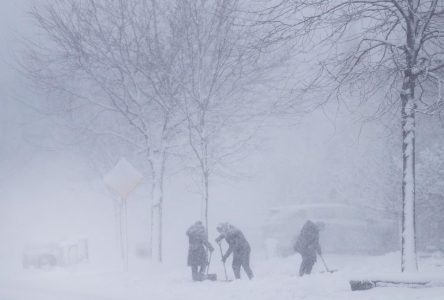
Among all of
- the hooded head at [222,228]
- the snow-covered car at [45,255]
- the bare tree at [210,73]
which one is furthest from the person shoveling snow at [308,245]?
the snow-covered car at [45,255]

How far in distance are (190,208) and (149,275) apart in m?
27.1

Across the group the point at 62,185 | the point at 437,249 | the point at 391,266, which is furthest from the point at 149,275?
the point at 62,185

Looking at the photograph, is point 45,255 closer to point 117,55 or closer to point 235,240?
point 117,55

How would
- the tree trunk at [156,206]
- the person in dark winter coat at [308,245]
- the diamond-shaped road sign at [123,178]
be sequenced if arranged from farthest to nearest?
the tree trunk at [156,206] < the diamond-shaped road sign at [123,178] < the person in dark winter coat at [308,245]

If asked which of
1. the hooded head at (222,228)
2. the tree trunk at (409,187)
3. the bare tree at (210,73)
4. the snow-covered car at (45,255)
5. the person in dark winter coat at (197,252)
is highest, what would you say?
the bare tree at (210,73)

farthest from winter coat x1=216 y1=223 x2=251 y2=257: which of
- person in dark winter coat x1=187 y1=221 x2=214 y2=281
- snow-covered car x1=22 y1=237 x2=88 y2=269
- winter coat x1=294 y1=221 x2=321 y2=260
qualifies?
snow-covered car x1=22 y1=237 x2=88 y2=269

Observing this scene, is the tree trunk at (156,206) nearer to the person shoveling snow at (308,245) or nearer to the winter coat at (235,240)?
the winter coat at (235,240)

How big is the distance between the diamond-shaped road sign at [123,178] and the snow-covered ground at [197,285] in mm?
2098

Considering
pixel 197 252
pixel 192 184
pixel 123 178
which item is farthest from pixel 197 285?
pixel 192 184

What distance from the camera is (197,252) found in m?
13.0

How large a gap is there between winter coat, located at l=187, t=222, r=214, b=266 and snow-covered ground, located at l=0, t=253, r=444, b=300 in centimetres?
58

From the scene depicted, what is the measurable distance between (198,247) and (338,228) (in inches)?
304

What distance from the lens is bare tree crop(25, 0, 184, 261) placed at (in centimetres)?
1573

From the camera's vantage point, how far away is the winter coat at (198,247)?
12.9 m
